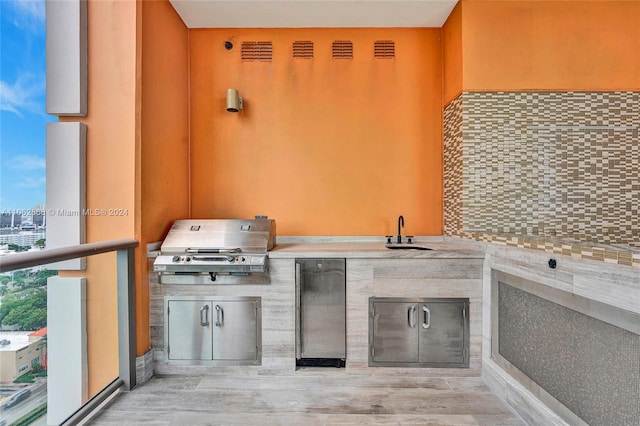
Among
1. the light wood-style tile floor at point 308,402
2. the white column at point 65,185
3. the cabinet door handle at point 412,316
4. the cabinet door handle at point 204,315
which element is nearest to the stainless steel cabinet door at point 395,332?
the cabinet door handle at point 412,316

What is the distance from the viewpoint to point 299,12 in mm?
3143

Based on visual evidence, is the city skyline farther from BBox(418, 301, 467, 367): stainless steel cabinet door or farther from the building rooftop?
BBox(418, 301, 467, 367): stainless steel cabinet door

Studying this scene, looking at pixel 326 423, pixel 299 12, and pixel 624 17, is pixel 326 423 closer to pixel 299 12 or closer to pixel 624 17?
pixel 299 12

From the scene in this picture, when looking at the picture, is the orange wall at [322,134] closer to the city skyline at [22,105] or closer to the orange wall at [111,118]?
the orange wall at [111,118]

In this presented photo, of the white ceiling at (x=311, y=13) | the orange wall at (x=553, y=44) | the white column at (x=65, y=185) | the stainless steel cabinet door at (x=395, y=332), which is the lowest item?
the stainless steel cabinet door at (x=395, y=332)

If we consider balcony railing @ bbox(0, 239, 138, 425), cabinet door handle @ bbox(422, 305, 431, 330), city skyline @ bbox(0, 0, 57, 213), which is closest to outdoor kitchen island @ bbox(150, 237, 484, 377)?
cabinet door handle @ bbox(422, 305, 431, 330)

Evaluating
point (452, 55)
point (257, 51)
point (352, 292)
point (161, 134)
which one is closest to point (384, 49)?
point (452, 55)

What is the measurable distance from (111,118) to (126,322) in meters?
1.59

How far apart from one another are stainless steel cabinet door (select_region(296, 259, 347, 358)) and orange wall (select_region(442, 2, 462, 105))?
2.03 m

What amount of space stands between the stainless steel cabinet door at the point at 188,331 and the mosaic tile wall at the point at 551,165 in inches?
97.7

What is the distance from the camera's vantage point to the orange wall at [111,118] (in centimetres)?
250

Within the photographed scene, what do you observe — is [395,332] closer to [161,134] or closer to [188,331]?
[188,331]

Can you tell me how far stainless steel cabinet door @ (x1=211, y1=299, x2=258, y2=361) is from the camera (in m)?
2.67

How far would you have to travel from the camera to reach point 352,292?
268cm
